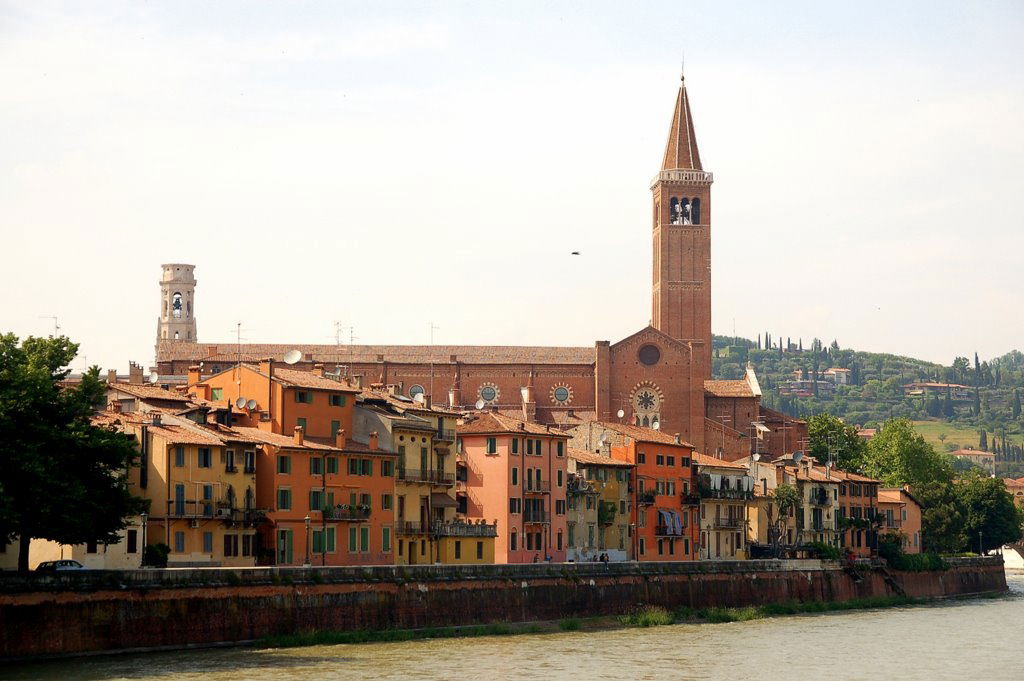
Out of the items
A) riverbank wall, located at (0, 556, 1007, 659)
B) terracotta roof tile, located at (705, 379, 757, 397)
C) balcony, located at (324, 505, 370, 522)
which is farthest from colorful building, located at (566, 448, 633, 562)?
terracotta roof tile, located at (705, 379, 757, 397)

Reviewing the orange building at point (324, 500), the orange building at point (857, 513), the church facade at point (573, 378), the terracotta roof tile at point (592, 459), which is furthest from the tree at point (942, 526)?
the orange building at point (324, 500)

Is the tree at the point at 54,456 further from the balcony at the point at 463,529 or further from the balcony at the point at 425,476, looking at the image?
the balcony at the point at 463,529

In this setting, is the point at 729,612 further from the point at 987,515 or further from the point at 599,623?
the point at 987,515

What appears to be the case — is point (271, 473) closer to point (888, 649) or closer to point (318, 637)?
point (318, 637)

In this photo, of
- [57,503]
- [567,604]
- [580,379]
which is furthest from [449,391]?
[57,503]

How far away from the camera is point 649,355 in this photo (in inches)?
5177

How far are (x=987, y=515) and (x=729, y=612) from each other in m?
51.6

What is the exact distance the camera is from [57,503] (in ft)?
172

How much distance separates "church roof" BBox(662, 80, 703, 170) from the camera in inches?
5891

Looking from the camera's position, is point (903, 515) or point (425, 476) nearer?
point (425, 476)

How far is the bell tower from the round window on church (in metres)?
11.4

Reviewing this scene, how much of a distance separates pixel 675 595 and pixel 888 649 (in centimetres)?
1226

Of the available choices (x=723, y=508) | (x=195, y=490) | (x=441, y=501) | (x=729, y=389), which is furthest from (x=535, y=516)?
(x=729, y=389)

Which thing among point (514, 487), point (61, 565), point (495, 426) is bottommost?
A: point (61, 565)
